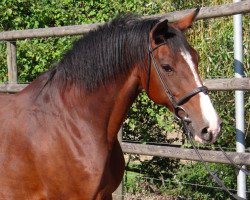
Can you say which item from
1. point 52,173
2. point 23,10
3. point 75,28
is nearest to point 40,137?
point 52,173

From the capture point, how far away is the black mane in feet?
12.0

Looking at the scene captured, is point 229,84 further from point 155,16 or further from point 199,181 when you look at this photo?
point 199,181

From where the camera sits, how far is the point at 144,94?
612cm

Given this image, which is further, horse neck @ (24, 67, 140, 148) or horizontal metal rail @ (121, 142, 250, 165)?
horizontal metal rail @ (121, 142, 250, 165)

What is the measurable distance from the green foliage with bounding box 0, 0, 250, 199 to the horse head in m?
2.03

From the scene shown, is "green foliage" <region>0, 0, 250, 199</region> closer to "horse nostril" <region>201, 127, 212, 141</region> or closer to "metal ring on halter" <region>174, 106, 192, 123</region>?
"metal ring on halter" <region>174, 106, 192, 123</region>

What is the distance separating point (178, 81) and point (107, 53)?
1.77 feet

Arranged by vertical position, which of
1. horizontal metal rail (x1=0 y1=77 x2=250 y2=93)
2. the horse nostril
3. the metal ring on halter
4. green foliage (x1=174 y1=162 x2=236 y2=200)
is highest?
the metal ring on halter

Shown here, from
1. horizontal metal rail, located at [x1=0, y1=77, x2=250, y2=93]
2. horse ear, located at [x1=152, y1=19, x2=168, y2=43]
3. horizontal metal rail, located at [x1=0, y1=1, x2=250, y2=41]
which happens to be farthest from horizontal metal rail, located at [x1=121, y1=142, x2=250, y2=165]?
horse ear, located at [x1=152, y1=19, x2=168, y2=43]

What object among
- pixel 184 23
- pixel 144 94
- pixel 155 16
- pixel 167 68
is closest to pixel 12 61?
pixel 144 94

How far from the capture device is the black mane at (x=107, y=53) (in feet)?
12.0

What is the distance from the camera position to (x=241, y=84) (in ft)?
14.9

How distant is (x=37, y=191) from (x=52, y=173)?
19 centimetres

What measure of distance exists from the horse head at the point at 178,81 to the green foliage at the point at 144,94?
Answer: 2035 millimetres
